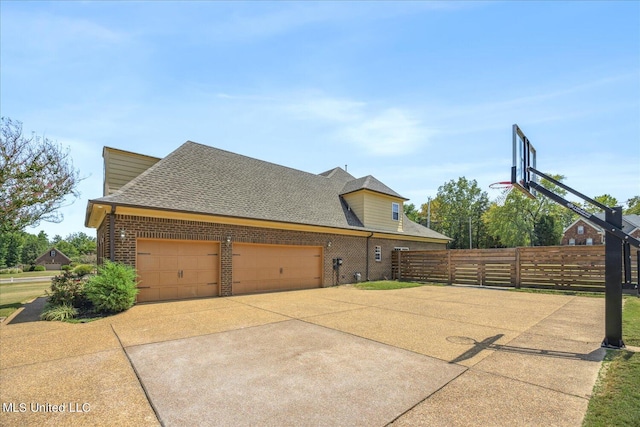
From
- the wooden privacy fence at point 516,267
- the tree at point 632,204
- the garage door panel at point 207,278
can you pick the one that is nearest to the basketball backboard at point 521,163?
the wooden privacy fence at point 516,267

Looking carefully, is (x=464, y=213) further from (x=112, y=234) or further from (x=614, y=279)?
(x=112, y=234)

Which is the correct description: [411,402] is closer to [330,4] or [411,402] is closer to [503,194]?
[330,4]

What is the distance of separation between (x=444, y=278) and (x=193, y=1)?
1633 centimetres

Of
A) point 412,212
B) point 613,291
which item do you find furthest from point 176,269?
point 412,212

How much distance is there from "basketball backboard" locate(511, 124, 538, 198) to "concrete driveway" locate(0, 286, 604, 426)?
10.4 feet

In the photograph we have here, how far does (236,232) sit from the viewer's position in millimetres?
11953

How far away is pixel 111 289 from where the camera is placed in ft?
27.0

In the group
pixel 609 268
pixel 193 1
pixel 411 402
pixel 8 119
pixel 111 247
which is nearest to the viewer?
pixel 411 402

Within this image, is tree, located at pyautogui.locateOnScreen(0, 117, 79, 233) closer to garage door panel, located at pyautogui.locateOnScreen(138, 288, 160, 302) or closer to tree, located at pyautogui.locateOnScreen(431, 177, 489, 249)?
garage door panel, located at pyautogui.locateOnScreen(138, 288, 160, 302)

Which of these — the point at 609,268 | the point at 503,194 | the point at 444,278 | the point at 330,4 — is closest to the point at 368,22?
the point at 330,4

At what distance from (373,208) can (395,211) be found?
2527 mm

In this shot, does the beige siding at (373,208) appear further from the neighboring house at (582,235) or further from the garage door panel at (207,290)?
the neighboring house at (582,235)

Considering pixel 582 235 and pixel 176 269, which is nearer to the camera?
pixel 176 269

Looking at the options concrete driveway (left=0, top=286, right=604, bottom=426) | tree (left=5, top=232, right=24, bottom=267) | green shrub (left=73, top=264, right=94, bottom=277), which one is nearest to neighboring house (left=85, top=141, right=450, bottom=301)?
green shrub (left=73, top=264, right=94, bottom=277)
